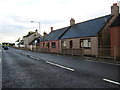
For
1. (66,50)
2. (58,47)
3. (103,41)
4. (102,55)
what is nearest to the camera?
(102,55)

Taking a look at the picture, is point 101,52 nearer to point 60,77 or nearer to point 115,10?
point 115,10

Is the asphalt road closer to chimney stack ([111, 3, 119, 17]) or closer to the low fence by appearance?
the low fence

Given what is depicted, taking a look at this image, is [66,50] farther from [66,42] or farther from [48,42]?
[48,42]

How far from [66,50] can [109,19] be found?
943cm

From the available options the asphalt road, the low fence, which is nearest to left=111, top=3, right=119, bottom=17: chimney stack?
the low fence

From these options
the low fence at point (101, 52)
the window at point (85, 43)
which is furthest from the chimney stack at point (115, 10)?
the low fence at point (101, 52)

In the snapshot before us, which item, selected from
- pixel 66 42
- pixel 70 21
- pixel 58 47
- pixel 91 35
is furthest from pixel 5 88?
pixel 70 21

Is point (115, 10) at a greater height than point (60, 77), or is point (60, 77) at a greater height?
point (115, 10)

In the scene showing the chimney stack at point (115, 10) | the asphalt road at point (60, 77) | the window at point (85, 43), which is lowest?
the asphalt road at point (60, 77)

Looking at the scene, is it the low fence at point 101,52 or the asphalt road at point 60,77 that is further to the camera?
the low fence at point 101,52

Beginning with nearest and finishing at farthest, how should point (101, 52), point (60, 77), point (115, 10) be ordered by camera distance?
point (60, 77)
point (101, 52)
point (115, 10)

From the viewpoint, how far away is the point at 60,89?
5332 mm

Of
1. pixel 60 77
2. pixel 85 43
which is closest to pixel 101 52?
pixel 85 43

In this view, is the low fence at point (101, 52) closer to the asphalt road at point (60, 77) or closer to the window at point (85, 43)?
the window at point (85, 43)
